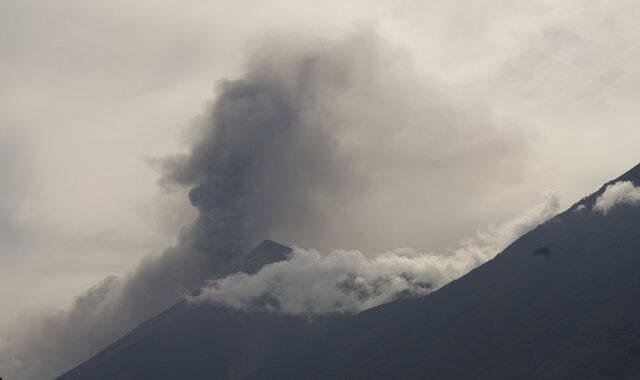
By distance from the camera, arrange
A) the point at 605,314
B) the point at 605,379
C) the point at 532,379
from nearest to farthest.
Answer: the point at 605,379 < the point at 532,379 < the point at 605,314

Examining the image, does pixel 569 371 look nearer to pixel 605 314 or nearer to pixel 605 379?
pixel 605 379

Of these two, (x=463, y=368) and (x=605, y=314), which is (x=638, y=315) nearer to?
(x=605, y=314)

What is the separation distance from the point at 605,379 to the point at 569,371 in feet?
30.6

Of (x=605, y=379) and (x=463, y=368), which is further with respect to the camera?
(x=463, y=368)

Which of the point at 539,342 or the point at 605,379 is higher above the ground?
the point at 539,342

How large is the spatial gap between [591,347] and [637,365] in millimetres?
14363

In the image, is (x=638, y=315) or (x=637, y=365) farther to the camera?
(x=638, y=315)

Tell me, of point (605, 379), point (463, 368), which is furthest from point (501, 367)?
point (605, 379)

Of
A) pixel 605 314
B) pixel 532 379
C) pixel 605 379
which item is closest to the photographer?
pixel 605 379

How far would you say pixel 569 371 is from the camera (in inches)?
6949

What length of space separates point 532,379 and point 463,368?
72.3ft

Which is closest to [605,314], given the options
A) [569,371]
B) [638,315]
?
[638,315]

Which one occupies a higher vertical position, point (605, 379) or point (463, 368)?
point (463, 368)

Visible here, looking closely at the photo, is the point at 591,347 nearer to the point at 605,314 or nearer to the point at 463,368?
Answer: the point at 605,314
